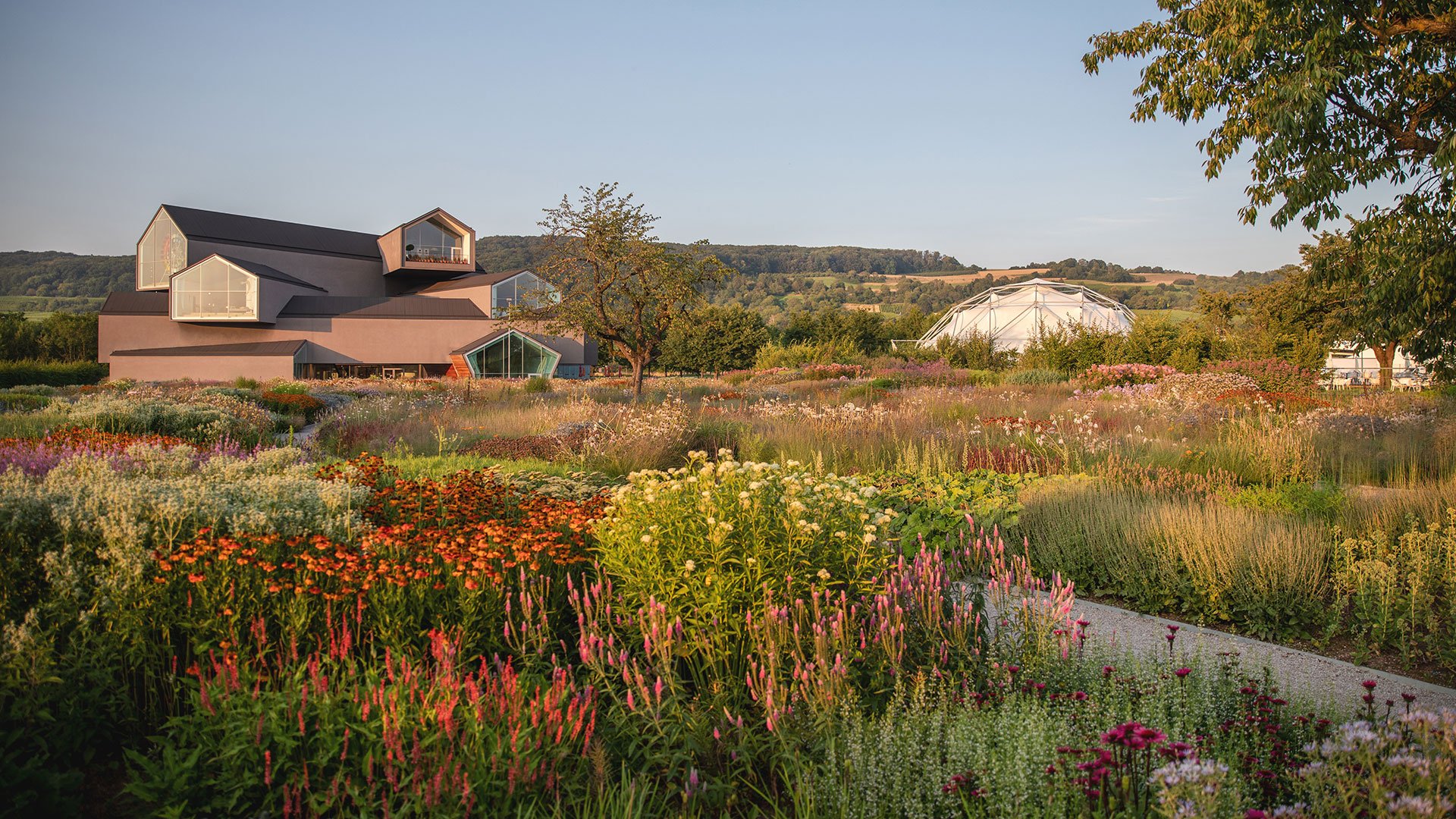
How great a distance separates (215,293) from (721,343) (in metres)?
27.6

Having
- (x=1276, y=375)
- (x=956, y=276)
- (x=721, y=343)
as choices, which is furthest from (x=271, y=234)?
(x=956, y=276)

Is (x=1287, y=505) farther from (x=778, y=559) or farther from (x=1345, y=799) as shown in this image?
(x=1345, y=799)

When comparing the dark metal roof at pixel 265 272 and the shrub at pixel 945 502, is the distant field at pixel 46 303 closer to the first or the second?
the dark metal roof at pixel 265 272

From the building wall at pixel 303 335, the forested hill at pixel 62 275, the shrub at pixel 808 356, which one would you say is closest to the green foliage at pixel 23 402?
the building wall at pixel 303 335

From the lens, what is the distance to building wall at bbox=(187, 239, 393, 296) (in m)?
45.4

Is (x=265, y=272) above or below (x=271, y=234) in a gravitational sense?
below

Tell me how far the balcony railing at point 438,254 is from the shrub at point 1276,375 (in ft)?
141

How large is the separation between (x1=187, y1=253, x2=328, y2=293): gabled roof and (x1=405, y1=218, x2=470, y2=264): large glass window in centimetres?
590

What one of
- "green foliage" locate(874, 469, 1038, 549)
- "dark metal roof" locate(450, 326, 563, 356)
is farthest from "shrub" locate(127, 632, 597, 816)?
"dark metal roof" locate(450, 326, 563, 356)

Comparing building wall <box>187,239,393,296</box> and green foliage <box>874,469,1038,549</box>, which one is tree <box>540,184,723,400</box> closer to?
green foliage <box>874,469,1038,549</box>

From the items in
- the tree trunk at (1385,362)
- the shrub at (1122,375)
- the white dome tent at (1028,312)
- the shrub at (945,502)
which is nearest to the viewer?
the shrub at (945,502)

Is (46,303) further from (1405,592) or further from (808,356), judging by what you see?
(1405,592)

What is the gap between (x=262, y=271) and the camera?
4275cm

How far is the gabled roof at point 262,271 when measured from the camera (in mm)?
41562
